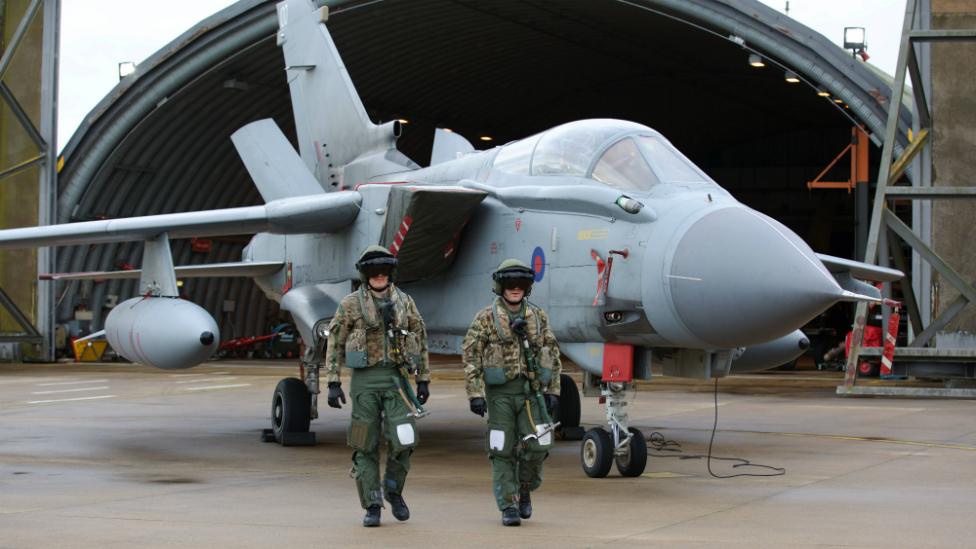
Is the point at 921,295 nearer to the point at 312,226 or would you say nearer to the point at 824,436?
the point at 824,436

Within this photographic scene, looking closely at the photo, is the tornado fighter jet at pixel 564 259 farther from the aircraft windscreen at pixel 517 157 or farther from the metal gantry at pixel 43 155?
the metal gantry at pixel 43 155

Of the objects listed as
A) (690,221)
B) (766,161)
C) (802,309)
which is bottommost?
(802,309)

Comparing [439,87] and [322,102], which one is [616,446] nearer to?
[322,102]

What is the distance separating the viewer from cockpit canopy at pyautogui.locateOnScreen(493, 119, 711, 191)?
950 centimetres

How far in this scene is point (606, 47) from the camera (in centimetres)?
3095

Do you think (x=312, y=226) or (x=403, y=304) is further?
(x=312, y=226)

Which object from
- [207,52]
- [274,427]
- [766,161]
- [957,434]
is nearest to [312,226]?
[274,427]

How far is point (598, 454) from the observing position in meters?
9.20

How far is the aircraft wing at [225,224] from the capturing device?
462 inches

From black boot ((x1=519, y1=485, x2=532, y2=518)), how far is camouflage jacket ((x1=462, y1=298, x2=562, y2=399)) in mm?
627

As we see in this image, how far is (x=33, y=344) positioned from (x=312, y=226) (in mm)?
21025

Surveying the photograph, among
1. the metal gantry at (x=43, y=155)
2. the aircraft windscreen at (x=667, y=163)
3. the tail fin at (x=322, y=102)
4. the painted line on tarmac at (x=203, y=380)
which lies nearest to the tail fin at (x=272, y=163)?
the tail fin at (x=322, y=102)

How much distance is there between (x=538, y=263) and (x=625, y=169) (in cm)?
107

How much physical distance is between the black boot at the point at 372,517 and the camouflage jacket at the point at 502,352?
0.88 metres
